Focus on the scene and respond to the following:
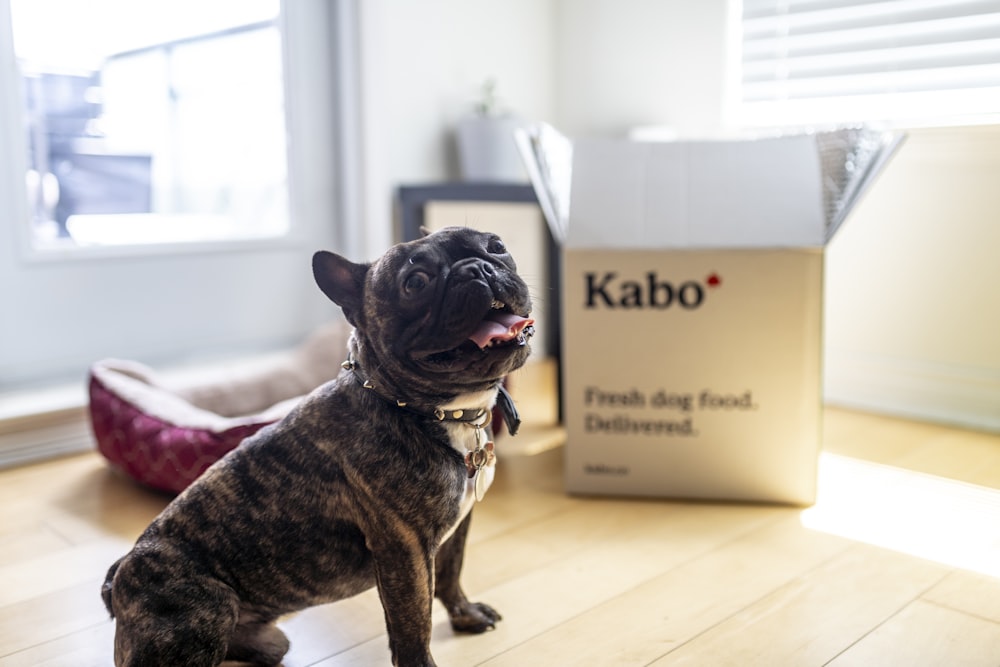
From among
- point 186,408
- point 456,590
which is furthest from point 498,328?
point 186,408

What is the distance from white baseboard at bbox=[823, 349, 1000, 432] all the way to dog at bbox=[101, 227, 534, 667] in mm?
1505

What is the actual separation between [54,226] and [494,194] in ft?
3.29

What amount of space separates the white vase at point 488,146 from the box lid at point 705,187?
2.59 feet

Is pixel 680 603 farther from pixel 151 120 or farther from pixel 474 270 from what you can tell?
pixel 151 120

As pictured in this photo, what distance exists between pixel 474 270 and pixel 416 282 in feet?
0.20

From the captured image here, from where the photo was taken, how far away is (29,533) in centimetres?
155

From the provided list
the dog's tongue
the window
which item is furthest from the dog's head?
the window

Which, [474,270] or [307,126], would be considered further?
[307,126]

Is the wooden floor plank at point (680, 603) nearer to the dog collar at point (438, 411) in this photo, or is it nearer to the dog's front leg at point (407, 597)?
the dog's front leg at point (407, 597)

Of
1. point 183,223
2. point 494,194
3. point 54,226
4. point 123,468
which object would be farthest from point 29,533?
point 494,194

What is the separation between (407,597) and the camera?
39.0 inches

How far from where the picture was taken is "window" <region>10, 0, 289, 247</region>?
2012 millimetres

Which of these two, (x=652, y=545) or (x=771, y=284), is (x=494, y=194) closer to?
(x=771, y=284)

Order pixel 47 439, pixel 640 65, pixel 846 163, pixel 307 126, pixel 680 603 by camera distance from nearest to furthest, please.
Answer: pixel 680 603
pixel 846 163
pixel 47 439
pixel 307 126
pixel 640 65
